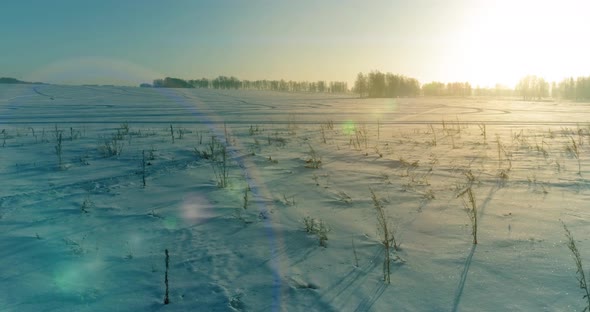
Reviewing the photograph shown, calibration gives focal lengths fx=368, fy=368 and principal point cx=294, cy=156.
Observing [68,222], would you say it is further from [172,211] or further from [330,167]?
[330,167]

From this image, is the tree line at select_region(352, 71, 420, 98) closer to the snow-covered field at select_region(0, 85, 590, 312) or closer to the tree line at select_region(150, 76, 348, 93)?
the tree line at select_region(150, 76, 348, 93)

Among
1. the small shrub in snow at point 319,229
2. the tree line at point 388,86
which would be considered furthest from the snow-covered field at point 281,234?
the tree line at point 388,86

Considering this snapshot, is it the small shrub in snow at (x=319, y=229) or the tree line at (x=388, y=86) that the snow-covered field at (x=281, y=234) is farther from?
the tree line at (x=388, y=86)

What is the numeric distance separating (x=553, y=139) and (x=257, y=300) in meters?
11.2

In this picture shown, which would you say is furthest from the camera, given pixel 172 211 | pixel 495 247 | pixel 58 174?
pixel 58 174

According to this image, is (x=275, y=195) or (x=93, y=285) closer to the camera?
(x=93, y=285)

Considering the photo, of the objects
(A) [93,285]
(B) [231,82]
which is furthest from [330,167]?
(B) [231,82]

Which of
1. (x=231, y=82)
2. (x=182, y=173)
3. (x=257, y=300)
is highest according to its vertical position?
(x=231, y=82)

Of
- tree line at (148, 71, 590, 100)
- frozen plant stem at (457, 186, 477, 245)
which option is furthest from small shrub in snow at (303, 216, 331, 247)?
tree line at (148, 71, 590, 100)

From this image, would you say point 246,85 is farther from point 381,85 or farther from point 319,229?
point 319,229

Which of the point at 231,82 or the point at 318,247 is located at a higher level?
the point at 231,82

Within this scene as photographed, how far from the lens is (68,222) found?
376 cm

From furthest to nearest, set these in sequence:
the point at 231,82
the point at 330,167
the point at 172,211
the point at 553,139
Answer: the point at 231,82, the point at 553,139, the point at 330,167, the point at 172,211

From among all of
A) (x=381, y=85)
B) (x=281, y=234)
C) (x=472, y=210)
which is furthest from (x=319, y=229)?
(x=381, y=85)
